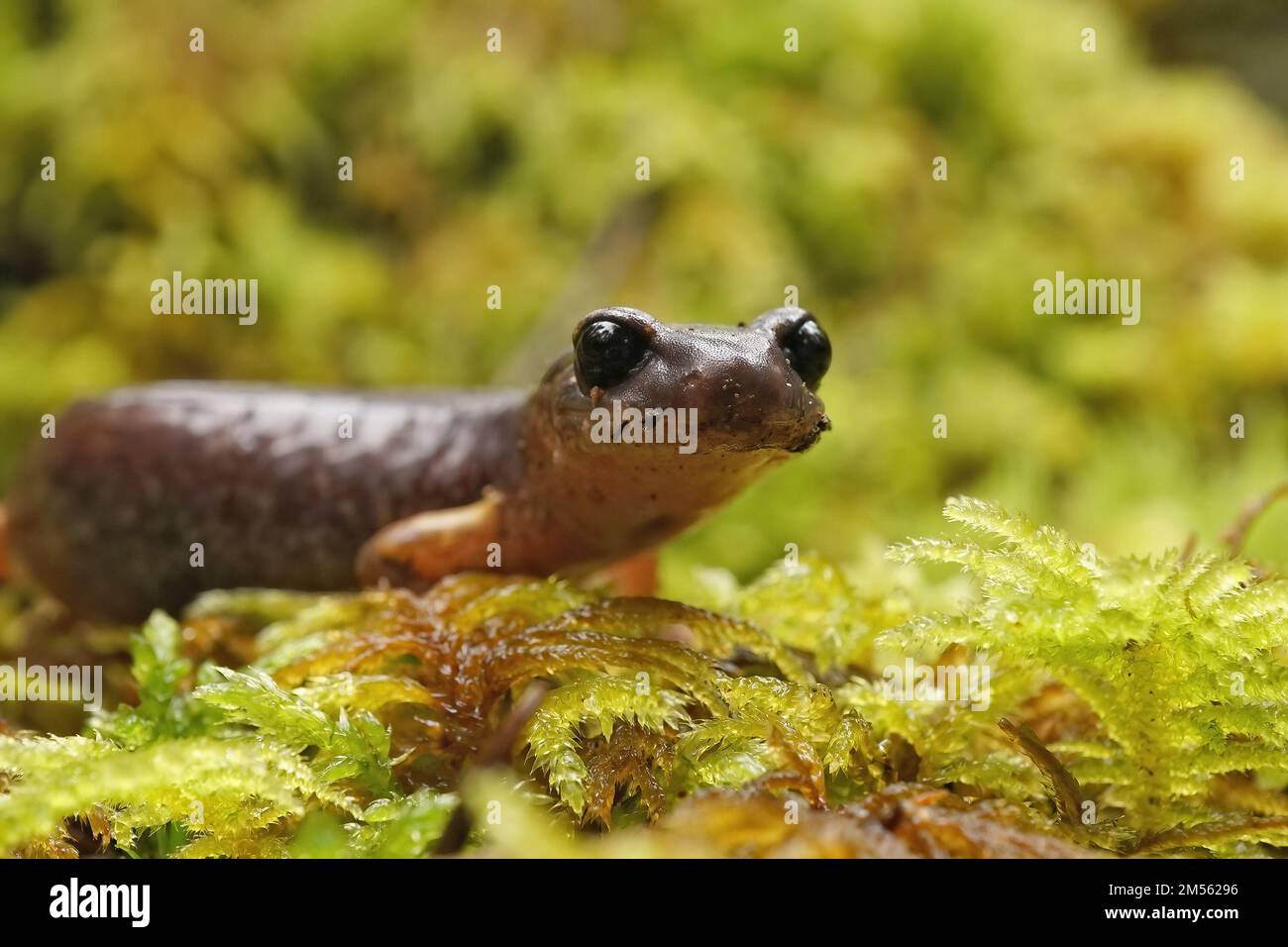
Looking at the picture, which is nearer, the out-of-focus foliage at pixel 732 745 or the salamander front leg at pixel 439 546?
the out-of-focus foliage at pixel 732 745

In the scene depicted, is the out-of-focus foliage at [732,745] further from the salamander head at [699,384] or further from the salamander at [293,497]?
the salamander at [293,497]

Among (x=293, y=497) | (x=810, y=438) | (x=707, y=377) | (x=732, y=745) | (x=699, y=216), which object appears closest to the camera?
(x=732, y=745)

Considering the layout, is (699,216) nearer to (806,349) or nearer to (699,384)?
(806,349)

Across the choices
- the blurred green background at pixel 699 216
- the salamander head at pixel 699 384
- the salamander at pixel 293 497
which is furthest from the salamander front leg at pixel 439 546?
the blurred green background at pixel 699 216

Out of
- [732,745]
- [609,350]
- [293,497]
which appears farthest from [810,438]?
[293,497]
